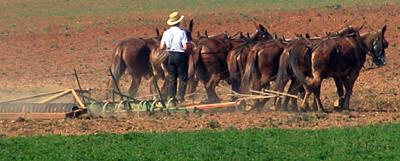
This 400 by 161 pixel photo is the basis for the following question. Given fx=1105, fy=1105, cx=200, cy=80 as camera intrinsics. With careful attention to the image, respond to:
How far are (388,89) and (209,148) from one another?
37.6ft

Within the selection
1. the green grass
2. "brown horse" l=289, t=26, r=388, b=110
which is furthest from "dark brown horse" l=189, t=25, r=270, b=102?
the green grass

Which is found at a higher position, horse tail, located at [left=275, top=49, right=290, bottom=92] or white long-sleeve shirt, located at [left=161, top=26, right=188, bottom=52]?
white long-sleeve shirt, located at [left=161, top=26, right=188, bottom=52]

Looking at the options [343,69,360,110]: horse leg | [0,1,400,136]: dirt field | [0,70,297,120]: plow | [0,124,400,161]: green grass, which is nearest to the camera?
[0,124,400,161]: green grass

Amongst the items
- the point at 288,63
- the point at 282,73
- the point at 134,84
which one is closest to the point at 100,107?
the point at 282,73

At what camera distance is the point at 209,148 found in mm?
15328

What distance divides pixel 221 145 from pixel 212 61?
7669 millimetres

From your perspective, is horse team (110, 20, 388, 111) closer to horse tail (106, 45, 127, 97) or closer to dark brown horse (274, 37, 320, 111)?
dark brown horse (274, 37, 320, 111)

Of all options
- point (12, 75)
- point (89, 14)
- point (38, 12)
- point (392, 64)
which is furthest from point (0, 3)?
point (392, 64)

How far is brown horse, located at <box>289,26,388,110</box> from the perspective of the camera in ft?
69.9

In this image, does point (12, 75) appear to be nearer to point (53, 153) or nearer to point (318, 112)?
point (318, 112)

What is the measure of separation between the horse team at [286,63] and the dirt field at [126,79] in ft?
2.87

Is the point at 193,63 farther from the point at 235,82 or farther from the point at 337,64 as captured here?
the point at 337,64

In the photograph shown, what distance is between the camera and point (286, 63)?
21.5 m

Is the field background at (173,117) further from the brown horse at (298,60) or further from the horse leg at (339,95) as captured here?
the brown horse at (298,60)
